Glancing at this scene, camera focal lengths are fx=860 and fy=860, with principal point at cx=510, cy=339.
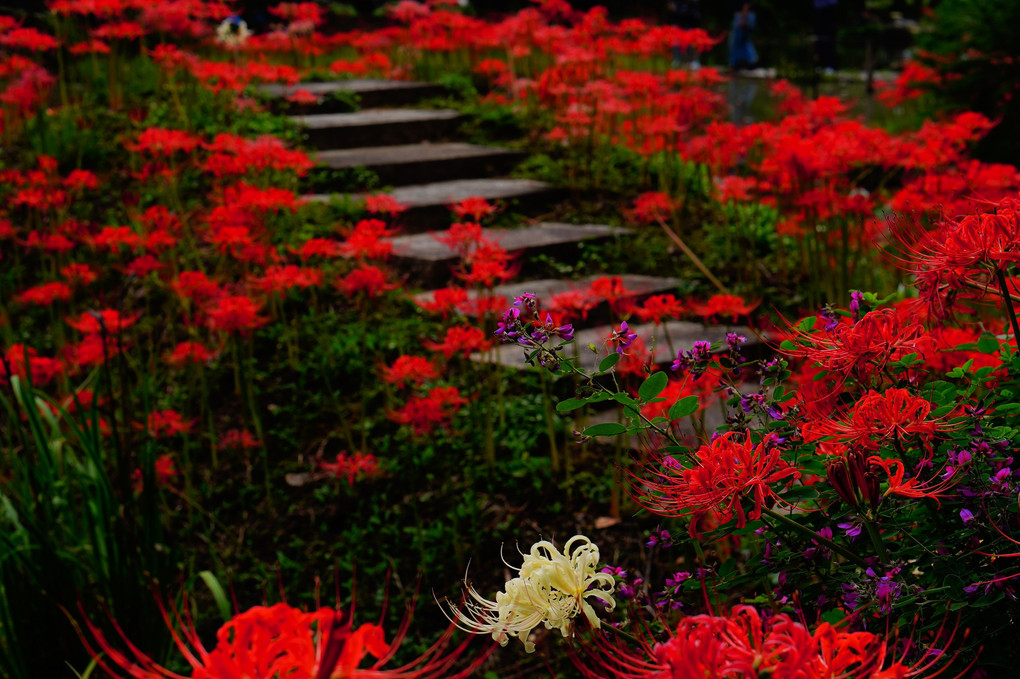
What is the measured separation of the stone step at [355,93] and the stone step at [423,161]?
2.42 ft

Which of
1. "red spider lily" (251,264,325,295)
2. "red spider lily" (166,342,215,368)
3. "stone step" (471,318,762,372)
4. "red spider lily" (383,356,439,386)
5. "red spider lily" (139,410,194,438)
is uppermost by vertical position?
"red spider lily" (251,264,325,295)

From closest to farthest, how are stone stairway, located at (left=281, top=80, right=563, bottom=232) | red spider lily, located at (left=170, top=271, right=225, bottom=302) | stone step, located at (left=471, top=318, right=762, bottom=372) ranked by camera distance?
red spider lily, located at (left=170, top=271, right=225, bottom=302) → stone step, located at (left=471, top=318, right=762, bottom=372) → stone stairway, located at (left=281, top=80, right=563, bottom=232)

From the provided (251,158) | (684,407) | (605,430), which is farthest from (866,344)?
(251,158)

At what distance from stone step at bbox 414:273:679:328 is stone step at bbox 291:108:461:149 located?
1.98 m

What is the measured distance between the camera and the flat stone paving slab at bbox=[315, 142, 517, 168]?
192 inches

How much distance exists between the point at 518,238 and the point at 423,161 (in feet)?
3.44

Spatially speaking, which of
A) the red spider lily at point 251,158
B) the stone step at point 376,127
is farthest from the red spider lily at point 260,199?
the stone step at point 376,127

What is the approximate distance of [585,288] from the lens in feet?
12.4

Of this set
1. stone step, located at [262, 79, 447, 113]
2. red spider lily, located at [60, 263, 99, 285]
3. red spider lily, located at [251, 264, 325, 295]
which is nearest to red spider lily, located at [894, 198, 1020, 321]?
red spider lily, located at [251, 264, 325, 295]

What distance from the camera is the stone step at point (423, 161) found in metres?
4.85

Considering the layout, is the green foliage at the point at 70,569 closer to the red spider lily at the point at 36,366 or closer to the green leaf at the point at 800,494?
the red spider lily at the point at 36,366

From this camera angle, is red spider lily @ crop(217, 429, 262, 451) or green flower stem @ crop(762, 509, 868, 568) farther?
red spider lily @ crop(217, 429, 262, 451)

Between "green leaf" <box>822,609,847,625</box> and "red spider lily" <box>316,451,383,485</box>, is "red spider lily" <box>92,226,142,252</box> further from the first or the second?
"green leaf" <box>822,609,847,625</box>

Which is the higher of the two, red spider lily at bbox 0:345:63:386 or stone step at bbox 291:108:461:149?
stone step at bbox 291:108:461:149
